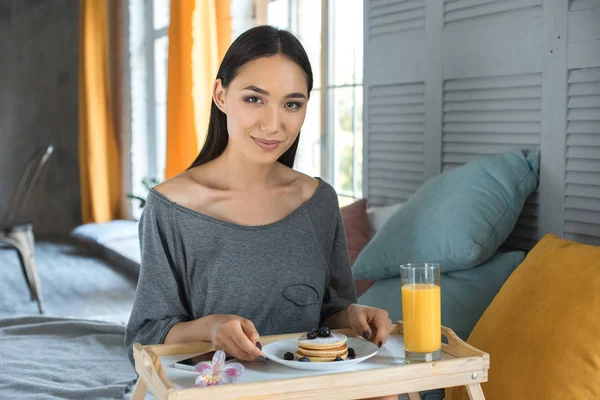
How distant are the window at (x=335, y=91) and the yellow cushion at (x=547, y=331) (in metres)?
1.81

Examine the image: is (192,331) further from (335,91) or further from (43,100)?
(43,100)

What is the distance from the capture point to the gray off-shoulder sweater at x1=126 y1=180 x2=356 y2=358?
4.88 ft

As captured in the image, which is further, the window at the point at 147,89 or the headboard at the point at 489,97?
the window at the point at 147,89

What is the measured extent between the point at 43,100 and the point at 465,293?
6.05m

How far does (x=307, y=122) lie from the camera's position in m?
3.71

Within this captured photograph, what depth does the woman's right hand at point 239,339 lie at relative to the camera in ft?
3.93

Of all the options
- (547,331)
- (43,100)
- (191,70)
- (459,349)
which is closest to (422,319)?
(459,349)

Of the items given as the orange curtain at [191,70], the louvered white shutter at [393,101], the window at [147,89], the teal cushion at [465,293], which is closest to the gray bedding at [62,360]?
the teal cushion at [465,293]

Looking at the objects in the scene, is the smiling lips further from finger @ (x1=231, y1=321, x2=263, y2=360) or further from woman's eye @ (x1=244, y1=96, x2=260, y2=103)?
finger @ (x1=231, y1=321, x2=263, y2=360)

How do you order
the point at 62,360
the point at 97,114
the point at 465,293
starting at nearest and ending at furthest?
the point at 465,293 < the point at 62,360 < the point at 97,114

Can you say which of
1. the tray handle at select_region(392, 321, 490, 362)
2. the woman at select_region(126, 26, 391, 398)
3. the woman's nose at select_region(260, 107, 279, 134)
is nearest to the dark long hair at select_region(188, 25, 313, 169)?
the woman at select_region(126, 26, 391, 398)

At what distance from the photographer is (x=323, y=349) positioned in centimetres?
118

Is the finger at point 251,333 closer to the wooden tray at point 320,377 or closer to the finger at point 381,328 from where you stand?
the wooden tray at point 320,377

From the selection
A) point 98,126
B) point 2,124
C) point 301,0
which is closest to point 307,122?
point 301,0
